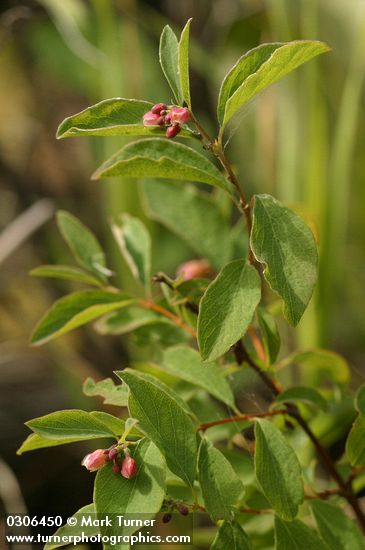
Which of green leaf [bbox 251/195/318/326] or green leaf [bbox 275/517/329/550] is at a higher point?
green leaf [bbox 251/195/318/326]

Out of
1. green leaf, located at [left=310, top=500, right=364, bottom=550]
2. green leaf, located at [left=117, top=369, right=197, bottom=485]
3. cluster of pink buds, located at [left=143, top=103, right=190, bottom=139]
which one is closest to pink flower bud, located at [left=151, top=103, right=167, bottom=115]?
cluster of pink buds, located at [left=143, top=103, right=190, bottom=139]

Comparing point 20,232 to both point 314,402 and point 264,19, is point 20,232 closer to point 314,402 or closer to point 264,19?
point 264,19

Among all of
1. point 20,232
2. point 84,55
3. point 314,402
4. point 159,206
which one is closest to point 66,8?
point 84,55

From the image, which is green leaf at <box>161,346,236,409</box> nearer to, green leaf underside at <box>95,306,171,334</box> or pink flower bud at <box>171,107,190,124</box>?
green leaf underside at <box>95,306,171,334</box>

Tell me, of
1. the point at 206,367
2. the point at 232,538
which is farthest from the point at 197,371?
the point at 232,538

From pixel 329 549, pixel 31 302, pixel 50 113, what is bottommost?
pixel 31 302

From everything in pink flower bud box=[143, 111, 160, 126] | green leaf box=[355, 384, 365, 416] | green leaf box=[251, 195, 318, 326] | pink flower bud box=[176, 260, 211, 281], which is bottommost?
green leaf box=[355, 384, 365, 416]

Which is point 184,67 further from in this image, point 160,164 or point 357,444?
point 357,444
